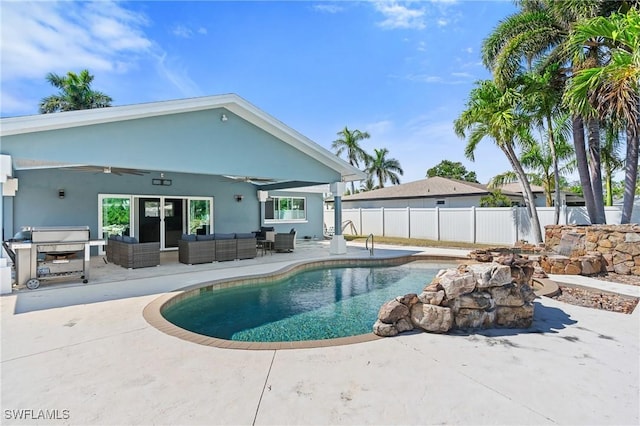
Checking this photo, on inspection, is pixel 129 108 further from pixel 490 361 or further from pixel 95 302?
pixel 490 361

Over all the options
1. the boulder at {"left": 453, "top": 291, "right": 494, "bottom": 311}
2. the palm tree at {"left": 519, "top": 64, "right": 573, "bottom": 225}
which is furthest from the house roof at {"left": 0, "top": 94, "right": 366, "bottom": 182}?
the boulder at {"left": 453, "top": 291, "right": 494, "bottom": 311}

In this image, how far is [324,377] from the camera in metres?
3.54

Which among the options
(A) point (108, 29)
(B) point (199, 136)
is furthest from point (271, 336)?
(A) point (108, 29)

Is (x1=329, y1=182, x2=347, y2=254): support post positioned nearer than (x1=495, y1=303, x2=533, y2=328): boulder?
No

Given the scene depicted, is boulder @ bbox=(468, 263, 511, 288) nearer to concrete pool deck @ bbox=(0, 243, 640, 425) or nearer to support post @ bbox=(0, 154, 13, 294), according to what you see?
concrete pool deck @ bbox=(0, 243, 640, 425)

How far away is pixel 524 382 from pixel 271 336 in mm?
3676

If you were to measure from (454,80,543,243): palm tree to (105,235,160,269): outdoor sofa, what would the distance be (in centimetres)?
1352

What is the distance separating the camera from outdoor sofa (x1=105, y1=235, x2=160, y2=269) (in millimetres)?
10094

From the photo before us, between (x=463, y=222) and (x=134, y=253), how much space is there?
49.8 feet

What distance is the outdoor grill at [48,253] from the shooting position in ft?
25.0

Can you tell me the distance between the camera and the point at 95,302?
6547mm

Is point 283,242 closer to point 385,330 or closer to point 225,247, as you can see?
point 225,247

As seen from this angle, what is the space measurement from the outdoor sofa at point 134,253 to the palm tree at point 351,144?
29.0m

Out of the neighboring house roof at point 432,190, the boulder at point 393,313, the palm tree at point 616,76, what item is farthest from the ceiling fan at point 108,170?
the neighboring house roof at point 432,190
